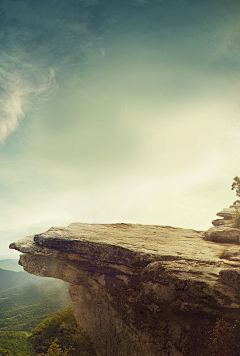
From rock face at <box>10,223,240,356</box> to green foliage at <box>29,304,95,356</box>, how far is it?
0.79 m

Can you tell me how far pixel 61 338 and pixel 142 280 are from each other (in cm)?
1251

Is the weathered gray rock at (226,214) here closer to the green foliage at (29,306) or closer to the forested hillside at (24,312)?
the forested hillside at (24,312)

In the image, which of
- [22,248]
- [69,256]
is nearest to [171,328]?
[69,256]

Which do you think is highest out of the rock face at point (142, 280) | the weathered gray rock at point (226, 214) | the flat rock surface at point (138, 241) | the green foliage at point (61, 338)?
the weathered gray rock at point (226, 214)

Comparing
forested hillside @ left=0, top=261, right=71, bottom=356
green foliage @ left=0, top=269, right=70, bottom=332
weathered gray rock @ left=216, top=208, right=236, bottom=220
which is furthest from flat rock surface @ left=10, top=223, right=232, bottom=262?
green foliage @ left=0, top=269, right=70, bottom=332

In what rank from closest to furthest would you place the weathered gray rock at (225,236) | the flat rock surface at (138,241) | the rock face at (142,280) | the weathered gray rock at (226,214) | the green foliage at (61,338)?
the rock face at (142,280)
the flat rock surface at (138,241)
the weathered gray rock at (225,236)
the green foliage at (61,338)
the weathered gray rock at (226,214)

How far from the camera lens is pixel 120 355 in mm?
11367

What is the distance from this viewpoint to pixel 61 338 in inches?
619


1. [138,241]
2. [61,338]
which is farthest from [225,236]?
[61,338]

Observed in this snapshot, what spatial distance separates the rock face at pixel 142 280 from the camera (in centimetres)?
763

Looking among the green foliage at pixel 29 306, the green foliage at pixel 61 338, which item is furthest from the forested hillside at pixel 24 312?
the green foliage at pixel 61 338

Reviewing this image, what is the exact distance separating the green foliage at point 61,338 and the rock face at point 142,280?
794 millimetres

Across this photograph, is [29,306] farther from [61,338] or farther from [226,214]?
[226,214]

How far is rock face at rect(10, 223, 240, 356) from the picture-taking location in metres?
7.63
